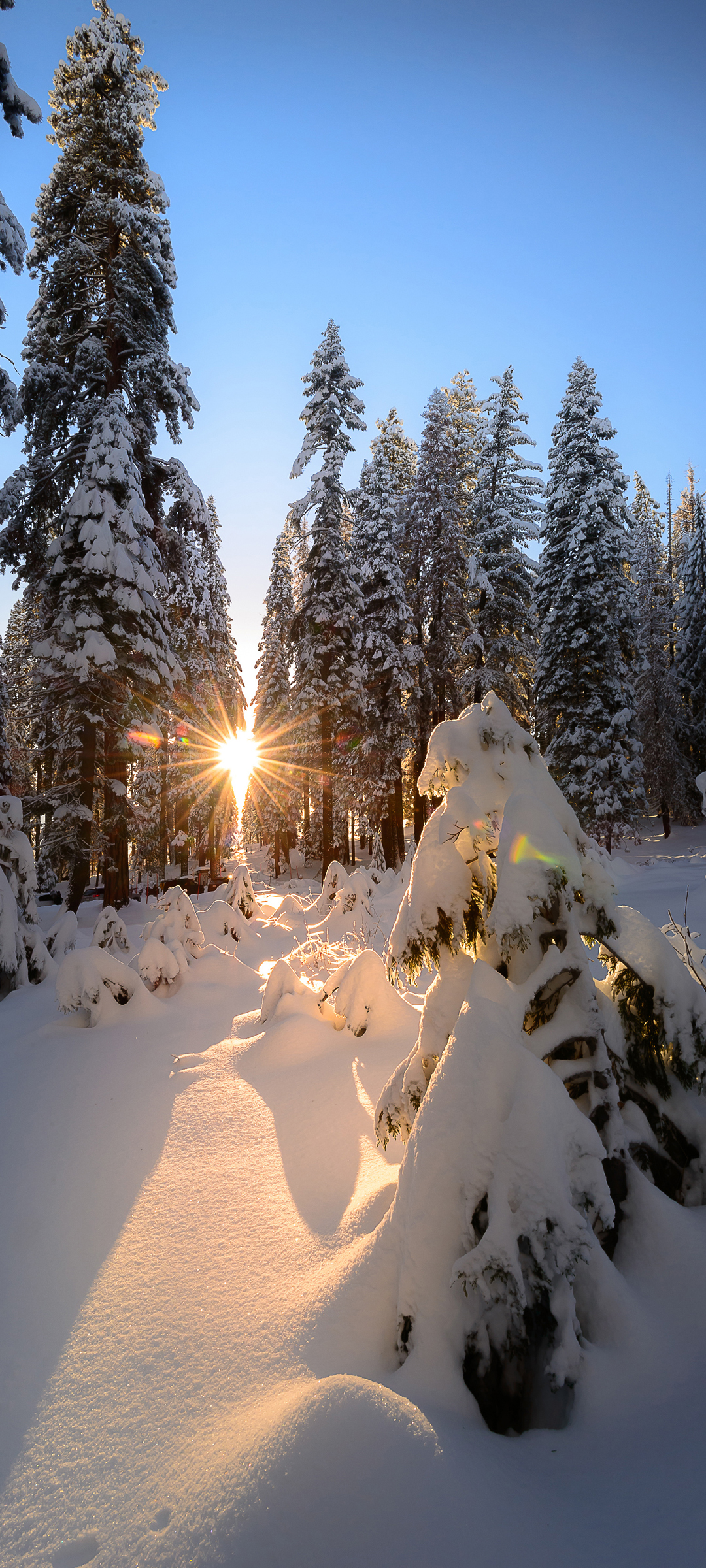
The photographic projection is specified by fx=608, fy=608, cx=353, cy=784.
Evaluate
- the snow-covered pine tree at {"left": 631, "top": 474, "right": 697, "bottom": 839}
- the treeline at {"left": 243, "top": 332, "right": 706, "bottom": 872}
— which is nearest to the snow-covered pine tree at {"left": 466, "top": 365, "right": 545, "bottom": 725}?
the treeline at {"left": 243, "top": 332, "right": 706, "bottom": 872}

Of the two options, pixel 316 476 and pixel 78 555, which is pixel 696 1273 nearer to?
pixel 78 555

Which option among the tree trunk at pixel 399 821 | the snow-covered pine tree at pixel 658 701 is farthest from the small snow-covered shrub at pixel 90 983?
the snow-covered pine tree at pixel 658 701

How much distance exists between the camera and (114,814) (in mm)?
12898

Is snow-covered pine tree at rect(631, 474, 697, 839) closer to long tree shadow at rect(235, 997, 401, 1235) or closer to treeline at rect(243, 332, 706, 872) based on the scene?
treeline at rect(243, 332, 706, 872)

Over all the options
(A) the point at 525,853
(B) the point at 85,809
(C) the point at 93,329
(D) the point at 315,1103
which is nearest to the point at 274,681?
(C) the point at 93,329

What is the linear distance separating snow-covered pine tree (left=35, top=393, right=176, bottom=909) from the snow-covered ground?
8798 millimetres

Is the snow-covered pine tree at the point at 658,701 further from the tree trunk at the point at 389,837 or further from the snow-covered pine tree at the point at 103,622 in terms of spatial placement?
the snow-covered pine tree at the point at 103,622

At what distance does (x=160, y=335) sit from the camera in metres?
14.5

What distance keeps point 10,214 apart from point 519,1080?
1139cm

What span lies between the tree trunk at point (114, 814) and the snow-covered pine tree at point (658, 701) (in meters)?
23.8

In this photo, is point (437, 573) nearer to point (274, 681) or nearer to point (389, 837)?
point (389, 837)

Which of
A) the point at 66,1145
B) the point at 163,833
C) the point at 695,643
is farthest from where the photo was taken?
the point at 695,643

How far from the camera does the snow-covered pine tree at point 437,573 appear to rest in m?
21.0

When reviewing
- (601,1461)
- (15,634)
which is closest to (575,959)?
(601,1461)
